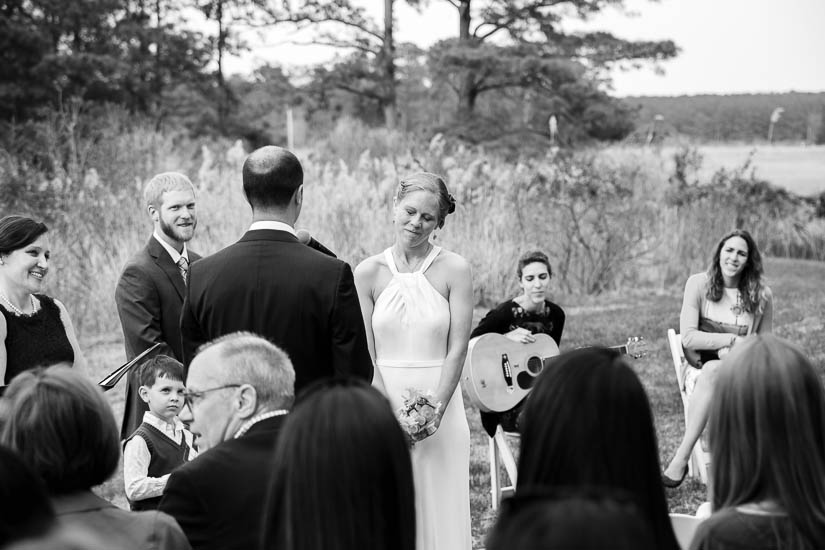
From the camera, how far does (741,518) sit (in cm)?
238

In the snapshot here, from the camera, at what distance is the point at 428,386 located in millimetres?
4781

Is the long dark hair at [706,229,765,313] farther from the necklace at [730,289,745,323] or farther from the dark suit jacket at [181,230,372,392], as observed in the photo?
the dark suit jacket at [181,230,372,392]

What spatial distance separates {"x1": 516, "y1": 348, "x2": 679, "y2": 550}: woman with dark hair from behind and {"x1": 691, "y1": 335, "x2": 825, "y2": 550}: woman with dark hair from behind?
0.24 meters

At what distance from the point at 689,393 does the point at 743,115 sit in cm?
3301

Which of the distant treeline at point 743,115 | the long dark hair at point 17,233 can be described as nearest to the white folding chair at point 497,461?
the long dark hair at point 17,233

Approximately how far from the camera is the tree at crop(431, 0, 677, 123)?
2534cm

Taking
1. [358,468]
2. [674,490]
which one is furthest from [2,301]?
[674,490]

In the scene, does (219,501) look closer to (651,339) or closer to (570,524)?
(570,524)

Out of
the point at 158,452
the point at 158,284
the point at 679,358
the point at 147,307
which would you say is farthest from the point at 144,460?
the point at 679,358

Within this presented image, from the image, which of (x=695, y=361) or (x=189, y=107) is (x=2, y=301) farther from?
(x=189, y=107)

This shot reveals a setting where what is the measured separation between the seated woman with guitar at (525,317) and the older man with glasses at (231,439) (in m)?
3.31

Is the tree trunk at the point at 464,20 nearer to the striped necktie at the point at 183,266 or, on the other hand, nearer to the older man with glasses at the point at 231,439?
the striped necktie at the point at 183,266

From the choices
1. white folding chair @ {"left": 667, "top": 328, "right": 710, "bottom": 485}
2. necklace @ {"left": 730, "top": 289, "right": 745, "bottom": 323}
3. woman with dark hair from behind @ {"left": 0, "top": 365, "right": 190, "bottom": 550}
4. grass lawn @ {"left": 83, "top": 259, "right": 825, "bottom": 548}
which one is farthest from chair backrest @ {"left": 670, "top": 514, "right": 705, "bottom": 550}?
necklace @ {"left": 730, "top": 289, "right": 745, "bottom": 323}

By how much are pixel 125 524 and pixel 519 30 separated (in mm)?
25428
